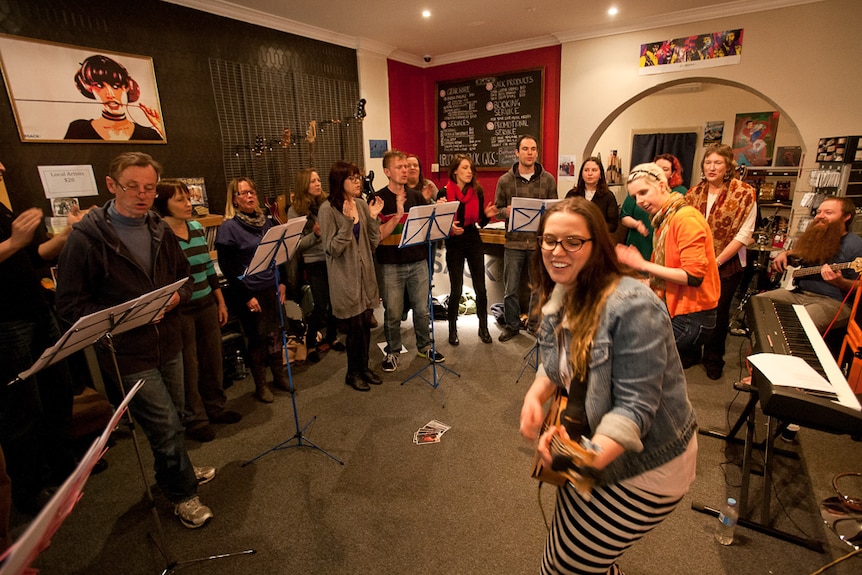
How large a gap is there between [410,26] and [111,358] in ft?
14.4

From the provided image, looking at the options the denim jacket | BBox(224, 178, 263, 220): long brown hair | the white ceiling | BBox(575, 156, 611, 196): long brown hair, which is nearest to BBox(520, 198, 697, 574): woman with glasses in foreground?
the denim jacket

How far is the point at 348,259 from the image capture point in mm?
2922

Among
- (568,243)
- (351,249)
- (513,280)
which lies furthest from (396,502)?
(513,280)

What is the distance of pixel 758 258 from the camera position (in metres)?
4.29

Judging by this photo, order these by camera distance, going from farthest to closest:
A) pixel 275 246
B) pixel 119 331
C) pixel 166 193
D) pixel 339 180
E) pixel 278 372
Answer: pixel 278 372 < pixel 339 180 < pixel 166 193 < pixel 275 246 < pixel 119 331

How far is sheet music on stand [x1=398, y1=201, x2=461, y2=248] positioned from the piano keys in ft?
6.02

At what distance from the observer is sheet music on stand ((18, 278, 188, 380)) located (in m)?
1.34

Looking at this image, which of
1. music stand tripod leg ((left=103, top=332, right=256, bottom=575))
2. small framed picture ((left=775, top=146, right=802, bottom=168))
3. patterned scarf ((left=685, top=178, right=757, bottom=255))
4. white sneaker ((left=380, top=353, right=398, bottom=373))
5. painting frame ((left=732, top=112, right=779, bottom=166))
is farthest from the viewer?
painting frame ((left=732, top=112, right=779, bottom=166))

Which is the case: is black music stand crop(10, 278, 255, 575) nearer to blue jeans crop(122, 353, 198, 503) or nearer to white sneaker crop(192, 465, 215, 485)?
blue jeans crop(122, 353, 198, 503)

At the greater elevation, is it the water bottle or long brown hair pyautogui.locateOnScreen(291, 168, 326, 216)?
long brown hair pyautogui.locateOnScreen(291, 168, 326, 216)

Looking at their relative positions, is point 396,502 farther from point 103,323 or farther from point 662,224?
point 662,224

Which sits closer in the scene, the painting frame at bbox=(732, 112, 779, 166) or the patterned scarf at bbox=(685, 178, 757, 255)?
the patterned scarf at bbox=(685, 178, 757, 255)

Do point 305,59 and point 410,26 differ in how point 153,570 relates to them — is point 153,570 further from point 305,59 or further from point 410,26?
point 410,26

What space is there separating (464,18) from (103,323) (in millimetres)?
4401
